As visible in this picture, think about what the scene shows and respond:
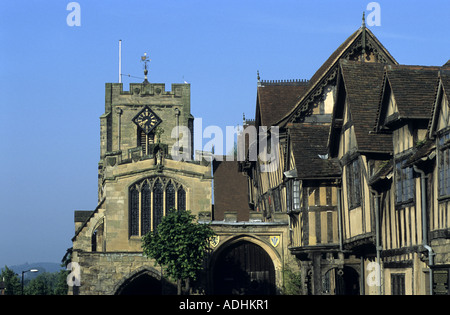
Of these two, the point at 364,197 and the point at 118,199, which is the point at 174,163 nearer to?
the point at 118,199

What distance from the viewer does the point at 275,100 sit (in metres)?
47.3

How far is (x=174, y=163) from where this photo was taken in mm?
54969

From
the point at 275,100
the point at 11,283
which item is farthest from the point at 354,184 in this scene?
the point at 11,283

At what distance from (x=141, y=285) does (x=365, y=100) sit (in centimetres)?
2597

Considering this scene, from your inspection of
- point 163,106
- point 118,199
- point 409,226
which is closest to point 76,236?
point 118,199

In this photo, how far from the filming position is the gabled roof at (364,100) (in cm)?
2716

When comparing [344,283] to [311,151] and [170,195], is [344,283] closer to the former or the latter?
[311,151]

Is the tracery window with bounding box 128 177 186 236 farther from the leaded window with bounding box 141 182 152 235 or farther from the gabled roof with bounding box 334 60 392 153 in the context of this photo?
the gabled roof with bounding box 334 60 392 153

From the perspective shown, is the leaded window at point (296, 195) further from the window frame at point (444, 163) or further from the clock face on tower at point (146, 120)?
the clock face on tower at point (146, 120)

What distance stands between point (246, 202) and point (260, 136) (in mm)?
14419

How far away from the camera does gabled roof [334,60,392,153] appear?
2716 cm

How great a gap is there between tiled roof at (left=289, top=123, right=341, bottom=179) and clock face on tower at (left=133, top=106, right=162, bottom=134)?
1641 inches

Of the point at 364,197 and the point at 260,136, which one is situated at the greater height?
the point at 260,136

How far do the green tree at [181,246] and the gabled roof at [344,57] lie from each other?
698 centimetres
